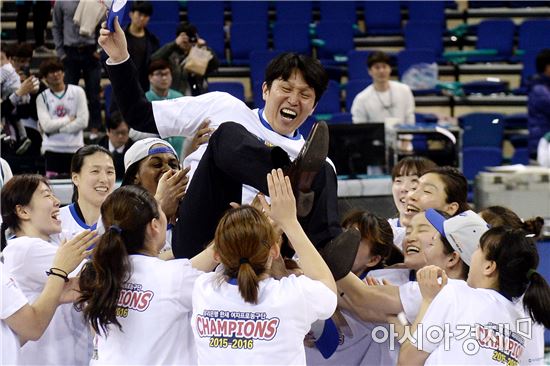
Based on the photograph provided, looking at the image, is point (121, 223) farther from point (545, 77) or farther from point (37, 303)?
point (545, 77)

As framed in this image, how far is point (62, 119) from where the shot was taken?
8961 millimetres

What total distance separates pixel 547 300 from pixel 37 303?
6.27 ft

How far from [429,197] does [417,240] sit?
→ 48 cm

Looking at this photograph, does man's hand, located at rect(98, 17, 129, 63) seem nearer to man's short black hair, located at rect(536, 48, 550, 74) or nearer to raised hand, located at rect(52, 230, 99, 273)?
raised hand, located at rect(52, 230, 99, 273)

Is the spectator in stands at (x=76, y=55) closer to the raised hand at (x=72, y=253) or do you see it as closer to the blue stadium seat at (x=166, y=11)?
the blue stadium seat at (x=166, y=11)

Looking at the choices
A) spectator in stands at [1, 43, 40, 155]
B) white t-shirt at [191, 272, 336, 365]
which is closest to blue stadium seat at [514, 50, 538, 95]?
spectator in stands at [1, 43, 40, 155]

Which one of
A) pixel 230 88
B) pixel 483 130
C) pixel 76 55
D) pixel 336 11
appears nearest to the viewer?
pixel 76 55

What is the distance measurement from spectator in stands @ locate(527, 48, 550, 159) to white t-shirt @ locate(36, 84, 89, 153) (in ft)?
13.7

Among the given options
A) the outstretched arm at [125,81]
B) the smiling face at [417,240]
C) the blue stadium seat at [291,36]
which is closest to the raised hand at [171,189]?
the outstretched arm at [125,81]

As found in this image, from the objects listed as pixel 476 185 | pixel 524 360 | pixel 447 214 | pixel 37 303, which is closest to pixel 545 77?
pixel 476 185

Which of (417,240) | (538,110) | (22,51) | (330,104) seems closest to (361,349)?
(417,240)

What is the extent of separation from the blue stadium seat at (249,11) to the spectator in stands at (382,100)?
360 centimetres

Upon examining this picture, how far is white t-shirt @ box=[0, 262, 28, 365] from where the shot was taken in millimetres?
3713

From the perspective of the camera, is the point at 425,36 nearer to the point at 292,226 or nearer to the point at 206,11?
the point at 206,11
